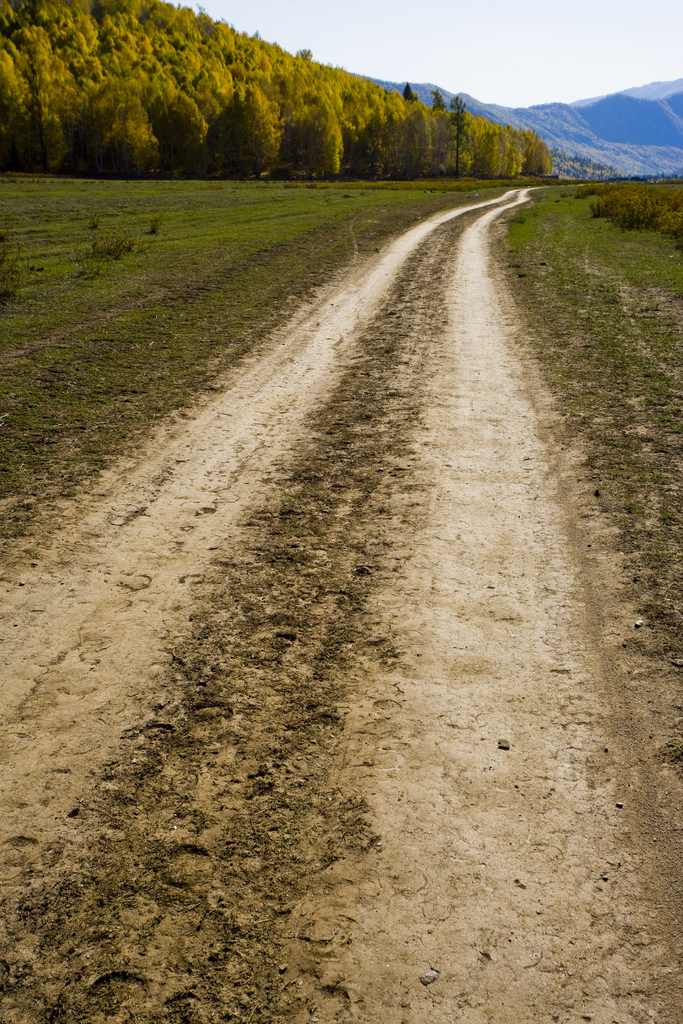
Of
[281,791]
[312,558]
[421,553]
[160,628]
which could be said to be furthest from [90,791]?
[421,553]

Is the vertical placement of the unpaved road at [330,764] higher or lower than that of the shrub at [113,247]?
lower

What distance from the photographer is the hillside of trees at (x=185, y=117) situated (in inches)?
2975

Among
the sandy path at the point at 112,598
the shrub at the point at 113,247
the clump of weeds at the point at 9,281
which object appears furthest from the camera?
the shrub at the point at 113,247

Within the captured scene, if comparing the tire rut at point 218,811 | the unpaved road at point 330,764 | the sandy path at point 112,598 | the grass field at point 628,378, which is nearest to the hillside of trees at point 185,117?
the grass field at point 628,378

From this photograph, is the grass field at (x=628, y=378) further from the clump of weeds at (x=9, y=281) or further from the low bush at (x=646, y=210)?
the clump of weeds at (x=9, y=281)

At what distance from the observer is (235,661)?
4.08 m

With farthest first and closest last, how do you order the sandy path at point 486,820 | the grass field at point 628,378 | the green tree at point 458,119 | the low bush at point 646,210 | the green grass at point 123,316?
1. the green tree at point 458,119
2. the low bush at point 646,210
3. the green grass at point 123,316
4. the grass field at point 628,378
5. the sandy path at point 486,820

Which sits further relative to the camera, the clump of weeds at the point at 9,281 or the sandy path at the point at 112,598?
the clump of weeds at the point at 9,281

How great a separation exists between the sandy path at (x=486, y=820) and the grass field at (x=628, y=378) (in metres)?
0.63

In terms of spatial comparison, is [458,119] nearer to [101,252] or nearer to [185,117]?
[185,117]

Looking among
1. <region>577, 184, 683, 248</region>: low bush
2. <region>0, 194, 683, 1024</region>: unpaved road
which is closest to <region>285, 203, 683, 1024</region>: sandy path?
<region>0, 194, 683, 1024</region>: unpaved road

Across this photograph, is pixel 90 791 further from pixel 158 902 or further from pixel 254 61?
pixel 254 61

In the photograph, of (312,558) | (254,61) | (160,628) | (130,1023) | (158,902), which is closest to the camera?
(130,1023)

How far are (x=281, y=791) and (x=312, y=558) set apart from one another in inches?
86.3
